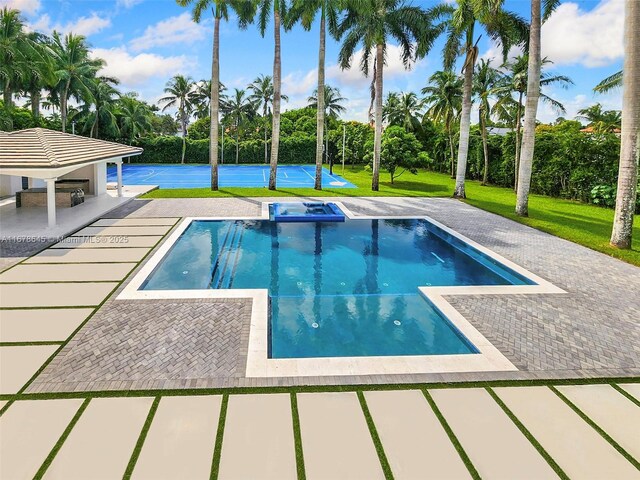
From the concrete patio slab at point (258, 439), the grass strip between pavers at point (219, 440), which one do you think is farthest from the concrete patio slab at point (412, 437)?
the grass strip between pavers at point (219, 440)

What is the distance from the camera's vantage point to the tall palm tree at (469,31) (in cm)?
1733

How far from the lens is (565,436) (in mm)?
4625

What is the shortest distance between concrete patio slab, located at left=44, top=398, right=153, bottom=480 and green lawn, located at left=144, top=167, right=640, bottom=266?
Answer: 1205 cm

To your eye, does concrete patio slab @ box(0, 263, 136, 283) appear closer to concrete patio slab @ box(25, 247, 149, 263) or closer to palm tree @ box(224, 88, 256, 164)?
concrete patio slab @ box(25, 247, 149, 263)

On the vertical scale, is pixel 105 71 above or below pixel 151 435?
above

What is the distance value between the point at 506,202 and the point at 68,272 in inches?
749

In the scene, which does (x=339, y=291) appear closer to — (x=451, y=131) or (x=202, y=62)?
(x=202, y=62)

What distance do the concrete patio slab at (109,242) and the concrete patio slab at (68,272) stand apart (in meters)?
1.77

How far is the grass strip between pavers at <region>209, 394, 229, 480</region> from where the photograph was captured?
4.02m

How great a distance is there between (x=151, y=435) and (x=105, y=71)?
45939 mm

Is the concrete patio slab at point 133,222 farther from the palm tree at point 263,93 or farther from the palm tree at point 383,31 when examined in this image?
the palm tree at point 263,93

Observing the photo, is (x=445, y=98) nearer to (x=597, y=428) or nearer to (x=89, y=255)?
(x=89, y=255)

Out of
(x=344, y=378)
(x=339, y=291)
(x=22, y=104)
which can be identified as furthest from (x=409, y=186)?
(x=22, y=104)

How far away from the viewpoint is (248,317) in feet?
24.6
